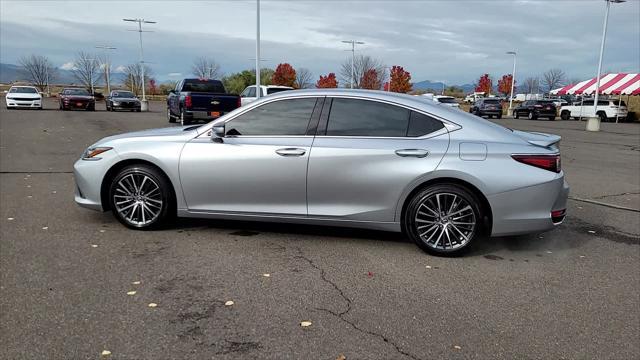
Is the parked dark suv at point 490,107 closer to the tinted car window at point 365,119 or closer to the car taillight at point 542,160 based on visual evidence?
the car taillight at point 542,160

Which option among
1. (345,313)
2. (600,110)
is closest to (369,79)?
(600,110)

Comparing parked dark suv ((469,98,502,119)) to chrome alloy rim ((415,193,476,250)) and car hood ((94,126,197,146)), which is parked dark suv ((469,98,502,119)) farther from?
car hood ((94,126,197,146))

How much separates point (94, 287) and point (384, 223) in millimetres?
2678

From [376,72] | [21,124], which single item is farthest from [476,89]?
[21,124]

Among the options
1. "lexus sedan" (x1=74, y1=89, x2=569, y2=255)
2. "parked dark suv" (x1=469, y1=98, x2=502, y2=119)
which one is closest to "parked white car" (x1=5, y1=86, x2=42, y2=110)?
"lexus sedan" (x1=74, y1=89, x2=569, y2=255)

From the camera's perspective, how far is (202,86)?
20469 mm

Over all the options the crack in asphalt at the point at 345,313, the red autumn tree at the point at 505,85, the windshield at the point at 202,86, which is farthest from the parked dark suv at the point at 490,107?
the red autumn tree at the point at 505,85

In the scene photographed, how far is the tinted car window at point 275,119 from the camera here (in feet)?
17.1

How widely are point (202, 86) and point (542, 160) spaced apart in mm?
17426

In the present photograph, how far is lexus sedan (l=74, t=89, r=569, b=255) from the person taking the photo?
192 inches

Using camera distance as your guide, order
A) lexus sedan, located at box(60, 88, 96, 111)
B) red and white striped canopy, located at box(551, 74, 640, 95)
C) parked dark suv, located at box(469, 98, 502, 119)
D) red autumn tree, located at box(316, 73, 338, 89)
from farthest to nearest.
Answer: red autumn tree, located at box(316, 73, 338, 89) → parked dark suv, located at box(469, 98, 502, 119) → red and white striped canopy, located at box(551, 74, 640, 95) → lexus sedan, located at box(60, 88, 96, 111)

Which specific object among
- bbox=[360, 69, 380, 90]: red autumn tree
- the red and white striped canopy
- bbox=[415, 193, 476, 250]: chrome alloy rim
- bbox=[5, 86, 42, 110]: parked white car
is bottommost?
bbox=[415, 193, 476, 250]: chrome alloy rim

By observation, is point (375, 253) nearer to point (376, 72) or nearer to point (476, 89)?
point (376, 72)

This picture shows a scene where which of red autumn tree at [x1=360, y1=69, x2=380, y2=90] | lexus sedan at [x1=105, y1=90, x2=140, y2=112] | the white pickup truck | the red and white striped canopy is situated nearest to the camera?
lexus sedan at [x1=105, y1=90, x2=140, y2=112]
